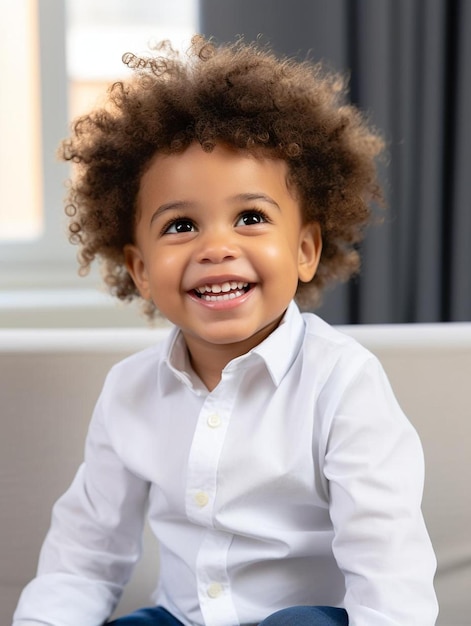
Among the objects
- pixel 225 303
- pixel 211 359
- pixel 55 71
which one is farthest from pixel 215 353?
pixel 55 71

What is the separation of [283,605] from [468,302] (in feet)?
3.29

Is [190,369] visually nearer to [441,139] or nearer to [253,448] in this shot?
[253,448]

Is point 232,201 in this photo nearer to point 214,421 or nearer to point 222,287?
point 222,287

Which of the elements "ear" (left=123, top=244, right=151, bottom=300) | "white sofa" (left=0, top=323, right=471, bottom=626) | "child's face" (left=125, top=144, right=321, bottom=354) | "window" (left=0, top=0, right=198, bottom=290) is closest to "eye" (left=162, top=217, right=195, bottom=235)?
"child's face" (left=125, top=144, right=321, bottom=354)

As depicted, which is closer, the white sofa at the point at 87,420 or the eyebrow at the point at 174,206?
the eyebrow at the point at 174,206

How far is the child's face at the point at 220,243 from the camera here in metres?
1.07

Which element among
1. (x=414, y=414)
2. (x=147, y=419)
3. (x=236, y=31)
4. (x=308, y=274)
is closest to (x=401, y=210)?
(x=236, y=31)

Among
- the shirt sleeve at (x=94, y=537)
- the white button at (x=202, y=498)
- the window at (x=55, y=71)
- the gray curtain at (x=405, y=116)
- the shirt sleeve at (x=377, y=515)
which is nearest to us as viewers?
the shirt sleeve at (x=377, y=515)

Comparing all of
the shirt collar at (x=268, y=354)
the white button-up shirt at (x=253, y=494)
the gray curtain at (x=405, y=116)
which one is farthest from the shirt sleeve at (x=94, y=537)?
the gray curtain at (x=405, y=116)

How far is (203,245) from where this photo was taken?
3.50 feet

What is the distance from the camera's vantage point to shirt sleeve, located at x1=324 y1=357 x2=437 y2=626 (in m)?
1.00

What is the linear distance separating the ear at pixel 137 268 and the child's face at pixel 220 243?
0.10 meters

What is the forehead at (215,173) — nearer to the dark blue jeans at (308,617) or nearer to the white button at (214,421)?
the white button at (214,421)

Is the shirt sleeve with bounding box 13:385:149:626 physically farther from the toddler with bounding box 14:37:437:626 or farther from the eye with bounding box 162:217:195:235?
the eye with bounding box 162:217:195:235
